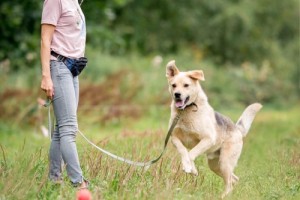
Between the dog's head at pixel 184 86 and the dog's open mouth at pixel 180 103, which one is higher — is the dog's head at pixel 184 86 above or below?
above

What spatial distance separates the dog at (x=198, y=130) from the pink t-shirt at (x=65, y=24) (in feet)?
5.52

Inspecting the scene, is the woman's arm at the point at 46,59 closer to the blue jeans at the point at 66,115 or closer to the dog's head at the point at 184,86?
the blue jeans at the point at 66,115

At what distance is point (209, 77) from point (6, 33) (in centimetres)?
983

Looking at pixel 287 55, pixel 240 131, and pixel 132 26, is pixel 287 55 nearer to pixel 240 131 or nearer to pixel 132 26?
pixel 132 26

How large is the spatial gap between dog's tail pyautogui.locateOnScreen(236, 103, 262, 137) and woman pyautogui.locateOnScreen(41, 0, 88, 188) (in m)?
3.14

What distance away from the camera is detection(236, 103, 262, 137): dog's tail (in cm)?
964

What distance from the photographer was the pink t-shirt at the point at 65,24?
7133 mm

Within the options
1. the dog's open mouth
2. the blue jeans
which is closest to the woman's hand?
the blue jeans

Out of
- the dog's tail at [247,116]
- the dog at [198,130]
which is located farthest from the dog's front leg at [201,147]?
the dog's tail at [247,116]

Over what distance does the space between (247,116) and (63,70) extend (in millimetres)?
3385

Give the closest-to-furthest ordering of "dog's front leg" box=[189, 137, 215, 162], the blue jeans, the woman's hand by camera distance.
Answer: the woman's hand < the blue jeans < "dog's front leg" box=[189, 137, 215, 162]

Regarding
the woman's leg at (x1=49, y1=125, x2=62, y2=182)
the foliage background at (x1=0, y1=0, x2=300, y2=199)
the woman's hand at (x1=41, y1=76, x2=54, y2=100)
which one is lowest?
the foliage background at (x1=0, y1=0, x2=300, y2=199)

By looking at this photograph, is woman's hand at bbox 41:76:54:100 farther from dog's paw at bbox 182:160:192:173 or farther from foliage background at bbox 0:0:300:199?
dog's paw at bbox 182:160:192:173

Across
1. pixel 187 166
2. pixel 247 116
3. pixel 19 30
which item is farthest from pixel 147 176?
pixel 19 30
